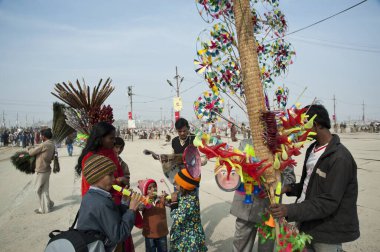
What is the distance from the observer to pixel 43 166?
605cm

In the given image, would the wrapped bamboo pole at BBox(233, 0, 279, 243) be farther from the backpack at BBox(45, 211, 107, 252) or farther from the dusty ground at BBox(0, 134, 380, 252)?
the dusty ground at BBox(0, 134, 380, 252)

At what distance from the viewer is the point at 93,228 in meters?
1.93

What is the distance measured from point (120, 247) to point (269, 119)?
2.03 metres

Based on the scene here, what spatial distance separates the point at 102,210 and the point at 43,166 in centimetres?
494

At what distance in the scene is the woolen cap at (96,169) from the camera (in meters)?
2.09

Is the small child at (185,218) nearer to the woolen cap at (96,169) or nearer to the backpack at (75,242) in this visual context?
the woolen cap at (96,169)

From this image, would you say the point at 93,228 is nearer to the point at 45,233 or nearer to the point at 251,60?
the point at 251,60

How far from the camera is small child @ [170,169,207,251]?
2885 millimetres

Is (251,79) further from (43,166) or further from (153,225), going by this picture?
(43,166)

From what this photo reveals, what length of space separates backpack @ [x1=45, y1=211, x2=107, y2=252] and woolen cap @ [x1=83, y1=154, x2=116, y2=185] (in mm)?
405

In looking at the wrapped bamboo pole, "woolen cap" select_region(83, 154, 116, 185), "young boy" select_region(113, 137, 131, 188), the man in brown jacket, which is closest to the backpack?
"woolen cap" select_region(83, 154, 116, 185)

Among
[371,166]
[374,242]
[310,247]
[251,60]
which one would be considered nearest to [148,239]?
[310,247]

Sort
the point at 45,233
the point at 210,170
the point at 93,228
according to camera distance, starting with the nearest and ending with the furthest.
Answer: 1. the point at 93,228
2. the point at 45,233
3. the point at 210,170

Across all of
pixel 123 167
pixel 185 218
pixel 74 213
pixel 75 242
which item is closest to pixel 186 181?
pixel 185 218
